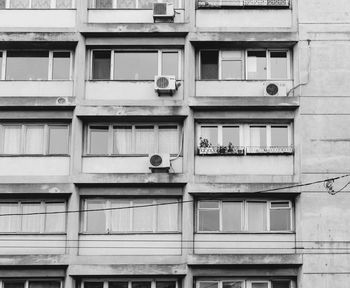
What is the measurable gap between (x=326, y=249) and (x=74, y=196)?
709cm

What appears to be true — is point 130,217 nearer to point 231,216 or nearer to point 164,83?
point 231,216

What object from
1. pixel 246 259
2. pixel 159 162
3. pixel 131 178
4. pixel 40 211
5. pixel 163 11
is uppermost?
pixel 163 11

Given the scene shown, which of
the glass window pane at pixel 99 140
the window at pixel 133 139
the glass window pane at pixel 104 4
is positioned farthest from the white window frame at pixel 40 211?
the glass window pane at pixel 104 4

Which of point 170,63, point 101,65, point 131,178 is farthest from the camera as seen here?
point 101,65

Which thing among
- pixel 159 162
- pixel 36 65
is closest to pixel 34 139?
pixel 36 65

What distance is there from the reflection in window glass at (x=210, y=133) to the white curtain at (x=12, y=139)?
536 centimetres

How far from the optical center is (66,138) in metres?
21.0

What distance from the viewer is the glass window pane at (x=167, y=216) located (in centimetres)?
2036

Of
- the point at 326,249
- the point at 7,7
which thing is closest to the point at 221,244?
the point at 326,249

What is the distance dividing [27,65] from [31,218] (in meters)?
4.59

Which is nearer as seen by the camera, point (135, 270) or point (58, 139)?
point (135, 270)

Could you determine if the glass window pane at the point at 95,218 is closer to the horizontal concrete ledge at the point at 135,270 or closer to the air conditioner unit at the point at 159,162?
the horizontal concrete ledge at the point at 135,270

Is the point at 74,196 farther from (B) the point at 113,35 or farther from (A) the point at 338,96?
(A) the point at 338,96

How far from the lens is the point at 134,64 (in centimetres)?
2139
